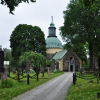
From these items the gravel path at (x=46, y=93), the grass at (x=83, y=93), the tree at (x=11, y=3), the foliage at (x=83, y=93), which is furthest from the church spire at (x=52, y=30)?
the tree at (x=11, y=3)

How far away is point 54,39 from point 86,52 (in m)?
13.8

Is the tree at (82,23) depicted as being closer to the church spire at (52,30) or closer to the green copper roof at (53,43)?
the green copper roof at (53,43)

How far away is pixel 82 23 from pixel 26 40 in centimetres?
2463

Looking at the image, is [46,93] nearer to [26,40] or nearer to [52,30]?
[26,40]

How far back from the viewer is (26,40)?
220 ft

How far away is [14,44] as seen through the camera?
67438 mm

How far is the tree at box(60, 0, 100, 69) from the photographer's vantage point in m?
45.2

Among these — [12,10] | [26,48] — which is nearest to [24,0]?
[12,10]

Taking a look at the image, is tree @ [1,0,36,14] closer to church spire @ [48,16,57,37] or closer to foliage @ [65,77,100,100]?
foliage @ [65,77,100,100]

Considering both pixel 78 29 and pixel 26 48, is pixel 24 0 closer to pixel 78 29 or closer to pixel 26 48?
pixel 78 29

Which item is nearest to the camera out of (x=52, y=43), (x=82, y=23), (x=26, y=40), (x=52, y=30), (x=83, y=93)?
(x=83, y=93)

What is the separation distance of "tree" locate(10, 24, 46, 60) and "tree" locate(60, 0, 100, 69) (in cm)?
2028

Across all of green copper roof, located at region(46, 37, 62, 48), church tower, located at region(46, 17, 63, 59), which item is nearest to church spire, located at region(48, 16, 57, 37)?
church tower, located at region(46, 17, 63, 59)

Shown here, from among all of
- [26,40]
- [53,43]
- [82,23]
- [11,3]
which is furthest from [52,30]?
[11,3]
